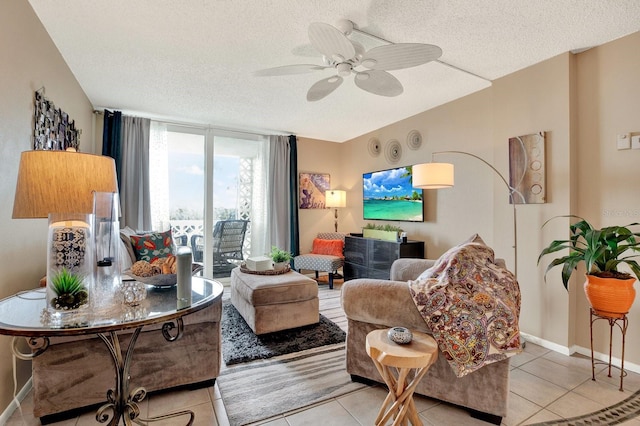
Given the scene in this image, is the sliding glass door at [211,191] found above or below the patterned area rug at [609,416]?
above

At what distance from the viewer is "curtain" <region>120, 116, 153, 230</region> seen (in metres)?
3.98

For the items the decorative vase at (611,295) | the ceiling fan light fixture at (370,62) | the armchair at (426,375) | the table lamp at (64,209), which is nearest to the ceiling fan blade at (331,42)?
the ceiling fan light fixture at (370,62)

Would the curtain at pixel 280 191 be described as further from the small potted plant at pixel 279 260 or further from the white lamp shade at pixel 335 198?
the small potted plant at pixel 279 260

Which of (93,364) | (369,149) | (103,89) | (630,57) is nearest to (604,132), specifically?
(630,57)

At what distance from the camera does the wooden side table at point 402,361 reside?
1.33 m

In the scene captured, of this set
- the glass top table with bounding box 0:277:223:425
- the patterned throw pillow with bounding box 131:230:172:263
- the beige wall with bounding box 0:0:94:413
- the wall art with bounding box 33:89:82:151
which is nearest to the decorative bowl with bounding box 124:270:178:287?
the glass top table with bounding box 0:277:223:425

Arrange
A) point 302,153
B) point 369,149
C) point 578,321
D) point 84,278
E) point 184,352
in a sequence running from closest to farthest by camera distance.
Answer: point 84,278
point 184,352
point 578,321
point 369,149
point 302,153

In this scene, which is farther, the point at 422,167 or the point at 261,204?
the point at 261,204

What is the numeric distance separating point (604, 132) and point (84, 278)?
140 inches

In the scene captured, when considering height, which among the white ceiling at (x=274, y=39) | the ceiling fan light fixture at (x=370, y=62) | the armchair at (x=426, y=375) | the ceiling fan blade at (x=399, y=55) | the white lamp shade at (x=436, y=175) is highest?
the white ceiling at (x=274, y=39)

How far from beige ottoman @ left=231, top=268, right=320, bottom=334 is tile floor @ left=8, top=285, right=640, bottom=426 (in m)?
0.82

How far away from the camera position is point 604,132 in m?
2.36

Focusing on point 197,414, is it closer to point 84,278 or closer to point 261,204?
point 84,278

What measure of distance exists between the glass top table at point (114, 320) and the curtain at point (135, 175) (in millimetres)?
2666
